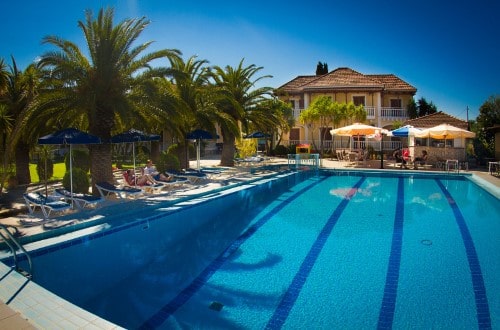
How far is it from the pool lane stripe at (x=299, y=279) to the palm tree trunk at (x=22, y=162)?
12815mm

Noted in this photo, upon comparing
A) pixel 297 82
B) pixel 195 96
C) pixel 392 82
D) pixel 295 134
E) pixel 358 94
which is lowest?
pixel 295 134

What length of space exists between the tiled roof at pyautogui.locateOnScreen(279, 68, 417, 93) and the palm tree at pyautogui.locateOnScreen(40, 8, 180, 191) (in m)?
22.0

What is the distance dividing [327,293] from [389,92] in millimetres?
30917

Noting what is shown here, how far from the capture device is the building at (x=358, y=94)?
1209 inches

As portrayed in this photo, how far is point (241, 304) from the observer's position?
519cm

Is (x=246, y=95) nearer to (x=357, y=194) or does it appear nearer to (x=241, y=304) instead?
(x=357, y=194)

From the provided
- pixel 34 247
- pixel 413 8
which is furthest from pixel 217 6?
pixel 34 247

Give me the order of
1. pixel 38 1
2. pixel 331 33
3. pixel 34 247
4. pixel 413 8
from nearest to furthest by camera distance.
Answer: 1. pixel 34 247
2. pixel 38 1
3. pixel 413 8
4. pixel 331 33

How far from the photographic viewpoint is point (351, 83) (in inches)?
1228

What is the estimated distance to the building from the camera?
30719mm

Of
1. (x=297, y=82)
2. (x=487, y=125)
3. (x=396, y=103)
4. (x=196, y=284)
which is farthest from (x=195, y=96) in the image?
(x=487, y=125)

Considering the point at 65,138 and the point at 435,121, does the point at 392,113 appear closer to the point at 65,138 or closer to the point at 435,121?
the point at 435,121

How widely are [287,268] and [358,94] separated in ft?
92.7

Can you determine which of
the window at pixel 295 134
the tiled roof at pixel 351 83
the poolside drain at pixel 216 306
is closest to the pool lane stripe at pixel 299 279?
the poolside drain at pixel 216 306
